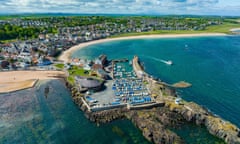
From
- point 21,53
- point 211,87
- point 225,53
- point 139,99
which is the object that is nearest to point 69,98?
point 139,99

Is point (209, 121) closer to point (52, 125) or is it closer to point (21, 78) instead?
point (52, 125)

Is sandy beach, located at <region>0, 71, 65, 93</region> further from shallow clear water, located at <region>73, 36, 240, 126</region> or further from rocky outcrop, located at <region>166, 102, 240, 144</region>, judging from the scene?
rocky outcrop, located at <region>166, 102, 240, 144</region>

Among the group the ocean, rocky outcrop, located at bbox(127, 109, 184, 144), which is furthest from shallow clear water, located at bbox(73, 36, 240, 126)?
rocky outcrop, located at bbox(127, 109, 184, 144)

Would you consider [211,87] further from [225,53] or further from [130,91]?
[225,53]

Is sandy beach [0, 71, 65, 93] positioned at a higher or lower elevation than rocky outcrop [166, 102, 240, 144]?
higher

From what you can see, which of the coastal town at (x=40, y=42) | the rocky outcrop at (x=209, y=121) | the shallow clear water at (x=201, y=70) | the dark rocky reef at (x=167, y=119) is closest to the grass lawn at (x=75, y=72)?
the coastal town at (x=40, y=42)

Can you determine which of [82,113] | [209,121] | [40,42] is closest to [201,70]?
[209,121]
